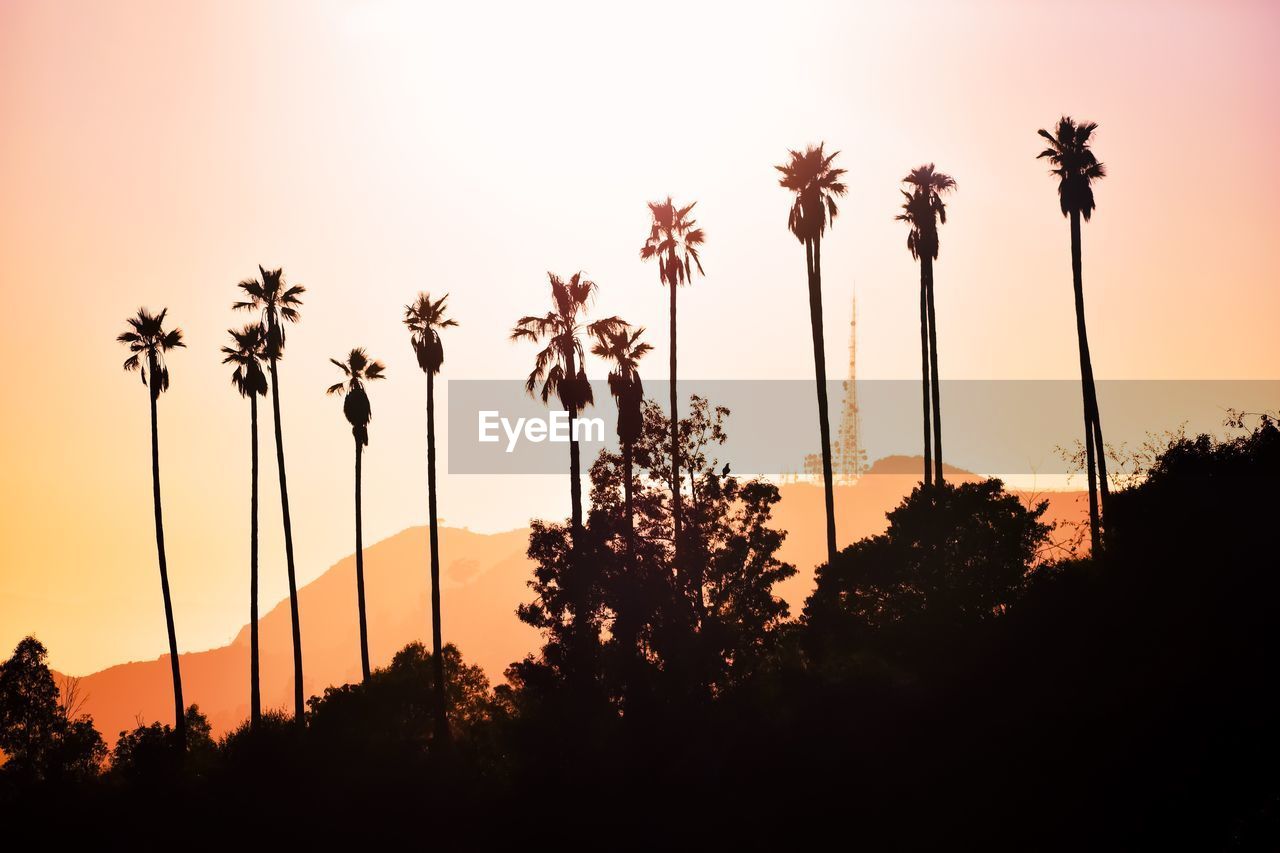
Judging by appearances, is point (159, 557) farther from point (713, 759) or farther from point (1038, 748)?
point (1038, 748)

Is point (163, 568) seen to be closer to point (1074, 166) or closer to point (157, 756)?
point (157, 756)

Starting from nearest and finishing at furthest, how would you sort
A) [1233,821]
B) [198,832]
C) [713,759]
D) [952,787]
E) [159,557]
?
[1233,821] → [952,787] → [713,759] → [198,832] → [159,557]

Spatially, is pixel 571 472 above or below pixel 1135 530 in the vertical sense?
above

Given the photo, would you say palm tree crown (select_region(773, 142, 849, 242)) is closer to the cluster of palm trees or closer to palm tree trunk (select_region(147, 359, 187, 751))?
the cluster of palm trees

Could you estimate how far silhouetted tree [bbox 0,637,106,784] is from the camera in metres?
55.8

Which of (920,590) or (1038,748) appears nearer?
(1038,748)

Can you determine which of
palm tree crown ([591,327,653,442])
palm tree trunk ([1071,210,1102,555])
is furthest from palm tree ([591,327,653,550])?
palm tree trunk ([1071,210,1102,555])

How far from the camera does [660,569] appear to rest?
45.8m

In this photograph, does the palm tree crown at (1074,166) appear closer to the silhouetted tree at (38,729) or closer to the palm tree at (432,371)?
the palm tree at (432,371)

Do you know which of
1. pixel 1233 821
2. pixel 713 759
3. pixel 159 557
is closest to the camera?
pixel 1233 821

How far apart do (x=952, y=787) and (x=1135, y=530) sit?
17.6 m

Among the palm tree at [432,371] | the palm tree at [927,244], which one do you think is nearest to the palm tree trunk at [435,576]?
the palm tree at [432,371]

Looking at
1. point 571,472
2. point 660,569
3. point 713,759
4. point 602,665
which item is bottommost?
point 713,759

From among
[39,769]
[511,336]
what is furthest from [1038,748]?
[39,769]
